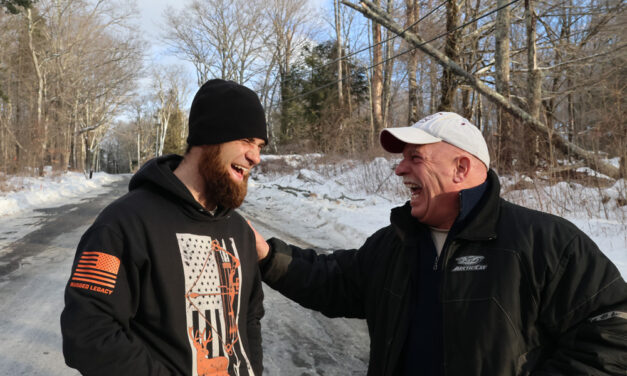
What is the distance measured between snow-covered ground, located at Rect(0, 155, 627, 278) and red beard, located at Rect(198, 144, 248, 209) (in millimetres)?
4236

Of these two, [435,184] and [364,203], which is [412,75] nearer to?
[364,203]

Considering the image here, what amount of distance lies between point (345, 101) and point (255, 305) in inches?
1001

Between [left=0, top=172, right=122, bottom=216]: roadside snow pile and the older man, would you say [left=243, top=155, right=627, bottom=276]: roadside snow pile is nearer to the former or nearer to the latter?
the older man

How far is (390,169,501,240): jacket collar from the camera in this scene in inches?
67.3

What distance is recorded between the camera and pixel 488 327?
157 centimetres

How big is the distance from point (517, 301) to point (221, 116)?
141cm

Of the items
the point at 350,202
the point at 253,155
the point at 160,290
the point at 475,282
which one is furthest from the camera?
the point at 350,202

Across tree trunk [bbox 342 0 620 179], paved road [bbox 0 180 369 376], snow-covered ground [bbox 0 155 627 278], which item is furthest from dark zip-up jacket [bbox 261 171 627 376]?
tree trunk [bbox 342 0 620 179]

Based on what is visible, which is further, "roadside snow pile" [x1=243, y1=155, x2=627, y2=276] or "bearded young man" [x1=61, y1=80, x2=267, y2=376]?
"roadside snow pile" [x1=243, y1=155, x2=627, y2=276]

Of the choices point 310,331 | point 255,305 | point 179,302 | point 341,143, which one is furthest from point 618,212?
point 341,143

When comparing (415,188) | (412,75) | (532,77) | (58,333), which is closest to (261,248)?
(415,188)

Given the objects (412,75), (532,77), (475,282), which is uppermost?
(412,75)

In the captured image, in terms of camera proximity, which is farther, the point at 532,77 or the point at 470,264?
the point at 532,77

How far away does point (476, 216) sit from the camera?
5.72ft
